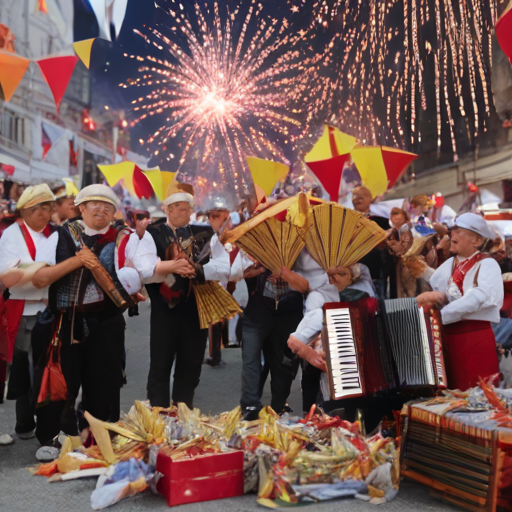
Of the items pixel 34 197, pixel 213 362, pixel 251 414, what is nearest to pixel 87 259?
pixel 34 197

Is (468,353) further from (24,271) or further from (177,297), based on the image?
(24,271)

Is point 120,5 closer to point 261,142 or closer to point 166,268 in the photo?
point 166,268

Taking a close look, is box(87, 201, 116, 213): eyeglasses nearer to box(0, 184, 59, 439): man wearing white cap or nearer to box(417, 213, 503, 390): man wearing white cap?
box(0, 184, 59, 439): man wearing white cap

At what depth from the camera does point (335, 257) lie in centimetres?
462

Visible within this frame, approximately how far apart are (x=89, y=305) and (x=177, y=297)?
2.38 feet

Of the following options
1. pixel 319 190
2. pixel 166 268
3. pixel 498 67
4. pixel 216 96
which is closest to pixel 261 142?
pixel 216 96

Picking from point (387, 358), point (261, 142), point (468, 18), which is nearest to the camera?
point (387, 358)

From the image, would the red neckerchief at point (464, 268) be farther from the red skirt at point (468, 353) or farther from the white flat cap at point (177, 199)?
the white flat cap at point (177, 199)

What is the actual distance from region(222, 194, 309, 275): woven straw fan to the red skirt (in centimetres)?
118

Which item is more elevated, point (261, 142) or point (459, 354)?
point (261, 142)

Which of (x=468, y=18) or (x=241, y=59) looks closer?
(x=468, y=18)

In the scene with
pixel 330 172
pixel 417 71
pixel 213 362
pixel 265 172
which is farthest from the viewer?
pixel 417 71

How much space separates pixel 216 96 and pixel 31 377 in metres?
10.9

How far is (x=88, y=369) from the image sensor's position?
15.8ft
